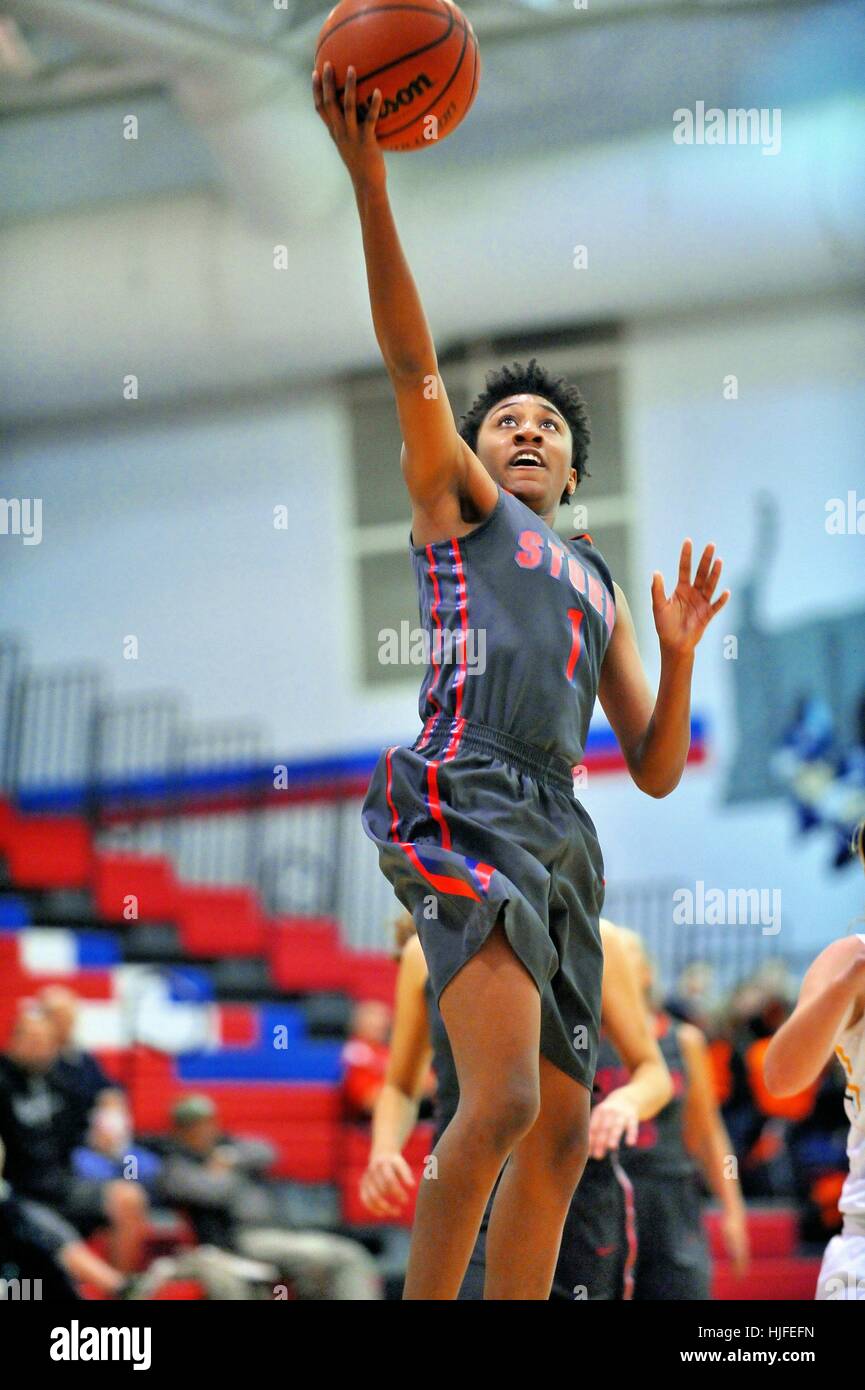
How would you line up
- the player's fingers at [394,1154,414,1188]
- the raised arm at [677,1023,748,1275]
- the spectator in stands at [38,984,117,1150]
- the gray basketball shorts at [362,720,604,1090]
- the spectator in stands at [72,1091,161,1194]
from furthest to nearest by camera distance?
the spectator in stands at [72,1091,161,1194] < the spectator in stands at [38,984,117,1150] < the raised arm at [677,1023,748,1275] < the player's fingers at [394,1154,414,1188] < the gray basketball shorts at [362,720,604,1090]

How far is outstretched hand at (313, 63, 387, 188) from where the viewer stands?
2.48 metres

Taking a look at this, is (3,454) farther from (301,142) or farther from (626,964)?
(626,964)

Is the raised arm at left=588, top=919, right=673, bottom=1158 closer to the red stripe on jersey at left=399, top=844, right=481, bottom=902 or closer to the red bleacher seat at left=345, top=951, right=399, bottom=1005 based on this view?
the red stripe on jersey at left=399, top=844, right=481, bottom=902

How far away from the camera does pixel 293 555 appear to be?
36.6ft

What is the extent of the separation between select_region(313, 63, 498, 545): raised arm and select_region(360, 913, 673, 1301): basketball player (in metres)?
1.24

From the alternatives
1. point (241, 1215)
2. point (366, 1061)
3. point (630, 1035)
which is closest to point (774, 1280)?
point (366, 1061)

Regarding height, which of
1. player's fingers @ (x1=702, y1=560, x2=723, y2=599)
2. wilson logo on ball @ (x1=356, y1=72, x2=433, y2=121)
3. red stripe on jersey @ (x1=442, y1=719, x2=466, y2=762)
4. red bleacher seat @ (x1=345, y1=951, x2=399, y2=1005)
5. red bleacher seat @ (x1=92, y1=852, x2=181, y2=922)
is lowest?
red bleacher seat @ (x1=345, y1=951, x2=399, y2=1005)

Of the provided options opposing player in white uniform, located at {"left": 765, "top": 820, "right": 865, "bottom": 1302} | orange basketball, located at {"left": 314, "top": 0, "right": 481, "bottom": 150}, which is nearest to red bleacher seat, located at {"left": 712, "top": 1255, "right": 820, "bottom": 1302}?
opposing player in white uniform, located at {"left": 765, "top": 820, "right": 865, "bottom": 1302}

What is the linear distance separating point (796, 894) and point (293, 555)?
13.5 ft

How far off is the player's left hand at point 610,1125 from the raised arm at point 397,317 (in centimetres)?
140

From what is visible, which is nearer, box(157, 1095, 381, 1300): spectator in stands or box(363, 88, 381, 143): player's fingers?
box(363, 88, 381, 143): player's fingers

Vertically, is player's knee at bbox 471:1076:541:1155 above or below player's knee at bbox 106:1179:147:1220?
above

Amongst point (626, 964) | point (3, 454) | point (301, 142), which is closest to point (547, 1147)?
point (626, 964)

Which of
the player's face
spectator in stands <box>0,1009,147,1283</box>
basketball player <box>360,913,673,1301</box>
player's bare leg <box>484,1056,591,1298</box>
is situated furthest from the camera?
spectator in stands <box>0,1009,147,1283</box>
